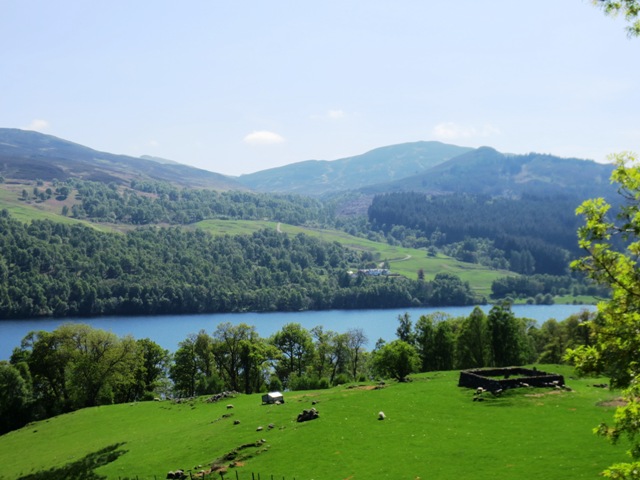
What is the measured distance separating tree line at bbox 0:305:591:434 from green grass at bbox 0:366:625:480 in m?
14.4

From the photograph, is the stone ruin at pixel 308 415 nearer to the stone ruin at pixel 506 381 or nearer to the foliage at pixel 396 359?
the stone ruin at pixel 506 381

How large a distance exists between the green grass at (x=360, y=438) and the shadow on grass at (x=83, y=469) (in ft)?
0.68

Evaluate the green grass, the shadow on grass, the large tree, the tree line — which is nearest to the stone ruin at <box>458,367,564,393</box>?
the green grass

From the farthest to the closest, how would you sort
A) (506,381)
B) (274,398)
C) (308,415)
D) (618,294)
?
(274,398), (506,381), (308,415), (618,294)

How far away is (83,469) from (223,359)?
50559mm

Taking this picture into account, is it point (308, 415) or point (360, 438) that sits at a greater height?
point (360, 438)

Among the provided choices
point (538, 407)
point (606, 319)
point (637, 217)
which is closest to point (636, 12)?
point (637, 217)

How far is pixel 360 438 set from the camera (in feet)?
147

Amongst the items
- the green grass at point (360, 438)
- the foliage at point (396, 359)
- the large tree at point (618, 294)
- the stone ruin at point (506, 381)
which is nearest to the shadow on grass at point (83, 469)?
the green grass at point (360, 438)

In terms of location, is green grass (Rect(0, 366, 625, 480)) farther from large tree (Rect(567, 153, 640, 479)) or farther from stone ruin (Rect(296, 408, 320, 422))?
large tree (Rect(567, 153, 640, 479))

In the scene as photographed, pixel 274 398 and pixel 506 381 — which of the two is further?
pixel 274 398

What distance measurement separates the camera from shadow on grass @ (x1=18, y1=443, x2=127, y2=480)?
4853cm

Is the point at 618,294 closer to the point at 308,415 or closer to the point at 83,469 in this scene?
the point at 308,415

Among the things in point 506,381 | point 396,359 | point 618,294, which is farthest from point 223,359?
point 618,294
